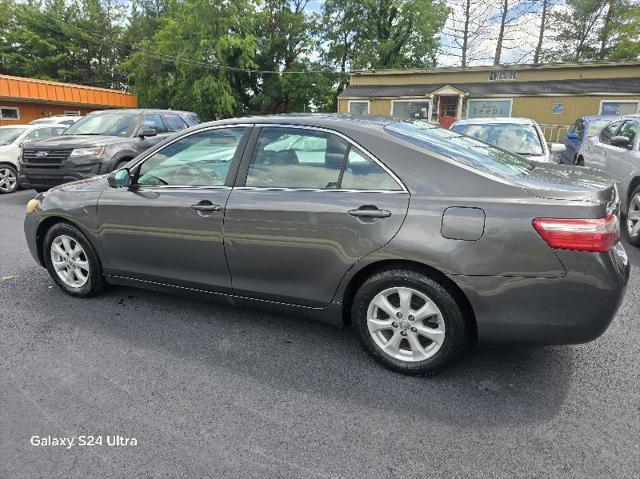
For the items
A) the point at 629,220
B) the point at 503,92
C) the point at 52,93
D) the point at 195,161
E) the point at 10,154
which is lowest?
the point at 629,220

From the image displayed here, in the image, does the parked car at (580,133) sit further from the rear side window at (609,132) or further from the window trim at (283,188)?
the window trim at (283,188)

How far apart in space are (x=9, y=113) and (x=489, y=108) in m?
24.7

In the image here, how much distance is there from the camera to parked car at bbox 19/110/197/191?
25.3 feet

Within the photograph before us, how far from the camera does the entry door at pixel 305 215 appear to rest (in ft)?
8.74

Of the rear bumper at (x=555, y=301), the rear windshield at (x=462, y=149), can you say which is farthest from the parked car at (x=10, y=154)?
the rear bumper at (x=555, y=301)

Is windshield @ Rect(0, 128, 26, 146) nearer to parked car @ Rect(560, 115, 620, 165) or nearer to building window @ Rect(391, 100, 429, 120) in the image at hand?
parked car @ Rect(560, 115, 620, 165)

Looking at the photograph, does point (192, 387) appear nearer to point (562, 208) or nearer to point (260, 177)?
point (260, 177)

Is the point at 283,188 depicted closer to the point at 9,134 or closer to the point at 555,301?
the point at 555,301

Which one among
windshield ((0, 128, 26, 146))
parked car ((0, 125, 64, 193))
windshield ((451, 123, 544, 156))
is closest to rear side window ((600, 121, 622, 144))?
windshield ((451, 123, 544, 156))

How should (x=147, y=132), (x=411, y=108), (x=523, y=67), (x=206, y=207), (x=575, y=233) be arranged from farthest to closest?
1. (x=411, y=108)
2. (x=523, y=67)
3. (x=147, y=132)
4. (x=206, y=207)
5. (x=575, y=233)

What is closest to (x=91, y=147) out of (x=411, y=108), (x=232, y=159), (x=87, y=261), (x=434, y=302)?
(x=87, y=261)

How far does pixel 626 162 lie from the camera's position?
6043 mm

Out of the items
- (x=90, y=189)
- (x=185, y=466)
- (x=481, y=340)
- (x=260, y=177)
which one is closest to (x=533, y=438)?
(x=481, y=340)

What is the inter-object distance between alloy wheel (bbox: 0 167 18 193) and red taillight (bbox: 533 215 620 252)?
37.1ft
